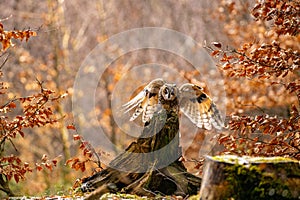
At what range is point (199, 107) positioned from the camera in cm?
746

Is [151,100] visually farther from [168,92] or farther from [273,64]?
[273,64]

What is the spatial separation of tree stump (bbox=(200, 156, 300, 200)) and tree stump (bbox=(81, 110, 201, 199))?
2.19 meters

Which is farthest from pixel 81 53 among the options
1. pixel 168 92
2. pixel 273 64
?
pixel 273 64

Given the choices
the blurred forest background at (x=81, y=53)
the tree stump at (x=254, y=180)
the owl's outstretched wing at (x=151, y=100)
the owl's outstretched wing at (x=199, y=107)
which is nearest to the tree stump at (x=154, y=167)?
the owl's outstretched wing at (x=151, y=100)

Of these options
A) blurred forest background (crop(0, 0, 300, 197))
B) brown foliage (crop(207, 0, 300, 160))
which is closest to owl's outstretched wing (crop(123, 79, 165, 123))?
brown foliage (crop(207, 0, 300, 160))

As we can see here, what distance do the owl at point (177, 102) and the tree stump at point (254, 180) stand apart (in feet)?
7.78

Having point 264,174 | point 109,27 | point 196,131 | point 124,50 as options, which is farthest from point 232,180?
point 109,27

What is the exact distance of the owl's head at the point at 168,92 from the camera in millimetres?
6746

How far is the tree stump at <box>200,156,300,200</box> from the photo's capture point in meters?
4.48

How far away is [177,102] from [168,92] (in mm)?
284

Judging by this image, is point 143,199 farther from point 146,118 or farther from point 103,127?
point 103,127

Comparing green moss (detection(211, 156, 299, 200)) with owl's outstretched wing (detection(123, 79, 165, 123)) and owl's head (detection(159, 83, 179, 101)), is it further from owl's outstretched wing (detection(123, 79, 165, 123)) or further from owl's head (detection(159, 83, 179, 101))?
owl's outstretched wing (detection(123, 79, 165, 123))

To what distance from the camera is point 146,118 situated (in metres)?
7.01

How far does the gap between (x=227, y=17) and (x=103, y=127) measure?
303 inches
